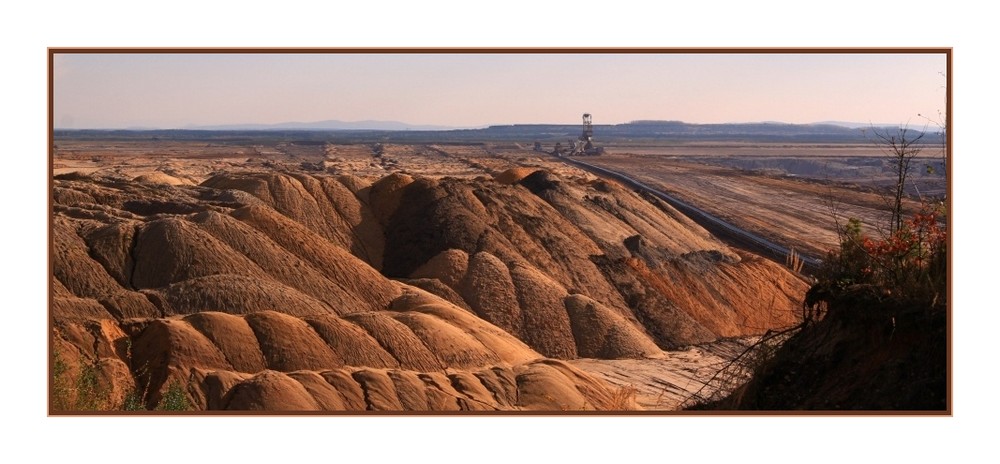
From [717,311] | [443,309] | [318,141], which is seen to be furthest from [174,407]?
[318,141]

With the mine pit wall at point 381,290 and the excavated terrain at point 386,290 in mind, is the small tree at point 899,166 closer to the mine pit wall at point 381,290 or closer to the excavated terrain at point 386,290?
the excavated terrain at point 386,290

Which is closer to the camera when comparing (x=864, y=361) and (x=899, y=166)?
(x=864, y=361)

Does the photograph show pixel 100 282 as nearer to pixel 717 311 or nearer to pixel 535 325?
pixel 535 325

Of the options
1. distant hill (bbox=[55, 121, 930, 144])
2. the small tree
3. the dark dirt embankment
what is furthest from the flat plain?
distant hill (bbox=[55, 121, 930, 144])

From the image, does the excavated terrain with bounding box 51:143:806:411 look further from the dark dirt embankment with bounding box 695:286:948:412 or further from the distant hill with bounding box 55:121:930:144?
the distant hill with bounding box 55:121:930:144

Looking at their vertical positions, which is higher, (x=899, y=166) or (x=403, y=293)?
(x=899, y=166)

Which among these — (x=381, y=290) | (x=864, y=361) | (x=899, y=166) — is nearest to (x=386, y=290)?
(x=381, y=290)

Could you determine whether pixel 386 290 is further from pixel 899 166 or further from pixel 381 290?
pixel 899 166
